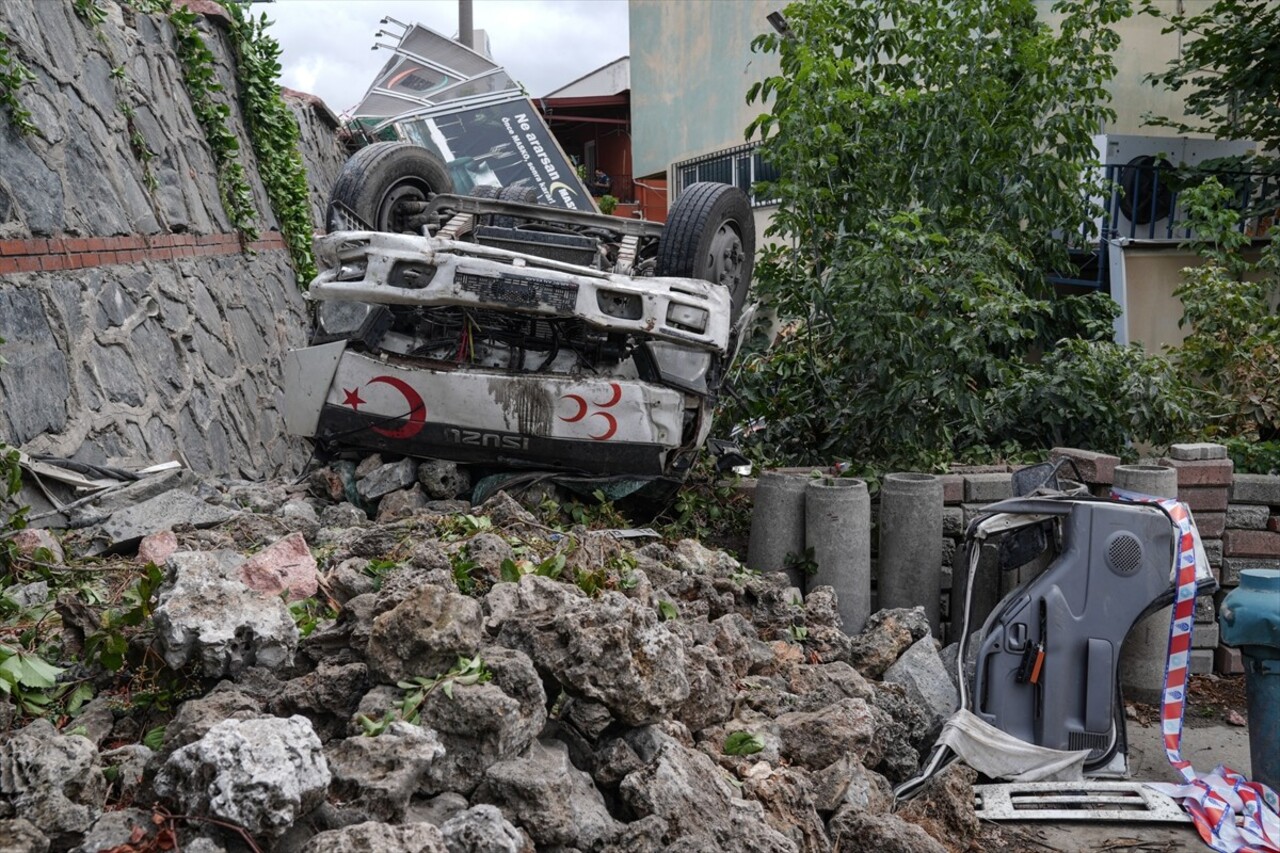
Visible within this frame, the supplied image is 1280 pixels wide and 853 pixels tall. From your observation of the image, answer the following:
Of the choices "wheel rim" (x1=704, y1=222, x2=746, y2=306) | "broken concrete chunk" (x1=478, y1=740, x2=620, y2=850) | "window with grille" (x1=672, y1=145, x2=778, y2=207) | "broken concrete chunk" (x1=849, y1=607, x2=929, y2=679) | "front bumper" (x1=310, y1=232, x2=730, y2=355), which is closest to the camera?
"broken concrete chunk" (x1=478, y1=740, x2=620, y2=850)

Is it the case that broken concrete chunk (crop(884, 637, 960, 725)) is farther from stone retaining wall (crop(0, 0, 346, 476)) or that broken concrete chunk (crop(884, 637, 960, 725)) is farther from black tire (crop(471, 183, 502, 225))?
stone retaining wall (crop(0, 0, 346, 476))

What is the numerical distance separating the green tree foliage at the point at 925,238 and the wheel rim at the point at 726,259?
24.6 inches

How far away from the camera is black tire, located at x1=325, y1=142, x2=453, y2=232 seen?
755cm

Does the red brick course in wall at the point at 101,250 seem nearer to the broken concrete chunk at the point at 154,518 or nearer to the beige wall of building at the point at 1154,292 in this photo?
the broken concrete chunk at the point at 154,518

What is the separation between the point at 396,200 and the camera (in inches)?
312

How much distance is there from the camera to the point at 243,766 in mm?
2650

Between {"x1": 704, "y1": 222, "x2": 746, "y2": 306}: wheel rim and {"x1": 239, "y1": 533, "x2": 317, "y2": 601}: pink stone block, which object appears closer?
{"x1": 239, "y1": 533, "x2": 317, "y2": 601}: pink stone block

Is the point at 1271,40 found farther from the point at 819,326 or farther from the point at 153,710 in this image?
the point at 153,710

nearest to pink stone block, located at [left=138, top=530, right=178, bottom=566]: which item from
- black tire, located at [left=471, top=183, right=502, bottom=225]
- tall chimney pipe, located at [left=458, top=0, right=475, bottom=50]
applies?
black tire, located at [left=471, top=183, right=502, bottom=225]

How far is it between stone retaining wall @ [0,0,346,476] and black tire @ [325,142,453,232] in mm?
1553

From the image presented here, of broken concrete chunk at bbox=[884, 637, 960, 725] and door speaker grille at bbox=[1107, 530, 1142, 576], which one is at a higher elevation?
door speaker grille at bbox=[1107, 530, 1142, 576]

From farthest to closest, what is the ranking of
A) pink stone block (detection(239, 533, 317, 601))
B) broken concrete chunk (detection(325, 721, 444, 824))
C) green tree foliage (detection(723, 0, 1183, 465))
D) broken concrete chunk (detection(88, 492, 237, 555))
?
green tree foliage (detection(723, 0, 1183, 465)) < broken concrete chunk (detection(88, 492, 237, 555)) < pink stone block (detection(239, 533, 317, 601)) < broken concrete chunk (detection(325, 721, 444, 824))

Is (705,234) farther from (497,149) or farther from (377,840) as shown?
(497,149)

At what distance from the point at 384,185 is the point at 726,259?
2.38 m
